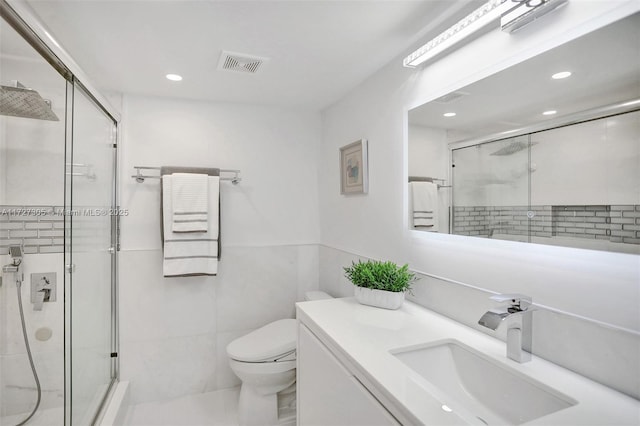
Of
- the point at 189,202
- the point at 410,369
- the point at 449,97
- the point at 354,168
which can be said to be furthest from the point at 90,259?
the point at 449,97

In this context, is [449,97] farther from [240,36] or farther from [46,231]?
[46,231]

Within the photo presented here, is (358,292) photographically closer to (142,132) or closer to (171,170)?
(171,170)

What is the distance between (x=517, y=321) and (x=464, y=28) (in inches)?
38.7

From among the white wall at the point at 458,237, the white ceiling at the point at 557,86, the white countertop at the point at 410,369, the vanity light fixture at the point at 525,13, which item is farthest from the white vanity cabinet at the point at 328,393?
the vanity light fixture at the point at 525,13

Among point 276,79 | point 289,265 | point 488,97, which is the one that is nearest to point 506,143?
point 488,97

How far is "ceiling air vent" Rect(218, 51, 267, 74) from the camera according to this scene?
171 cm

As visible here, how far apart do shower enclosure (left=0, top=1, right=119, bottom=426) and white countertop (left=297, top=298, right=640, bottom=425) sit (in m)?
1.04

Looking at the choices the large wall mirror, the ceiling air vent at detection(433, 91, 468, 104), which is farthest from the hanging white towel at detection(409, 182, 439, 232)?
the ceiling air vent at detection(433, 91, 468, 104)

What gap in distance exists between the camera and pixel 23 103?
1.19 m

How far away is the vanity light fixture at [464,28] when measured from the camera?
3.49ft

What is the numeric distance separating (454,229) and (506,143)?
39cm

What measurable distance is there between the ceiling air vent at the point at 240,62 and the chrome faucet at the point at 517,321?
5.09ft

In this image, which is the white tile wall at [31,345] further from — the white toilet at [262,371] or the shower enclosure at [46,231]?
the white toilet at [262,371]

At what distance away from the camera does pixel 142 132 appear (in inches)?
90.5
